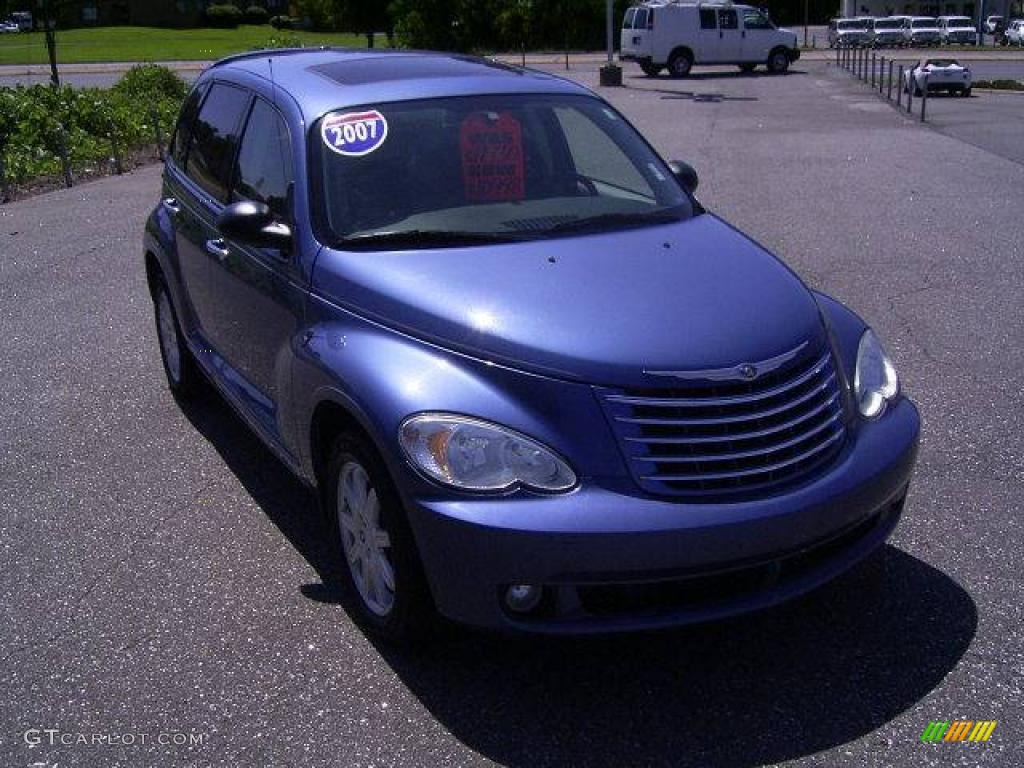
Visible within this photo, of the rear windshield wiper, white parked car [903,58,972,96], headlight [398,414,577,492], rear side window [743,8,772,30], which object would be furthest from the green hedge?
rear side window [743,8,772,30]

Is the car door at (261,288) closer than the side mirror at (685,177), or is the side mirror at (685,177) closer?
the car door at (261,288)

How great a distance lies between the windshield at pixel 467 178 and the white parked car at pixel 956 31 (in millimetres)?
66959

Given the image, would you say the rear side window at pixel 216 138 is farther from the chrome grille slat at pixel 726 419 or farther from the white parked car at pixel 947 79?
the white parked car at pixel 947 79

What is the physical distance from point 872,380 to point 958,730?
121 centimetres

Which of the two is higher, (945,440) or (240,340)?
(240,340)

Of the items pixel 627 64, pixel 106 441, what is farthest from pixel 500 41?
pixel 106 441

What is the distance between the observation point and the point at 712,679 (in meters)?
3.76

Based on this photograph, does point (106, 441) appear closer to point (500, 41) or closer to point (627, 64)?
point (627, 64)

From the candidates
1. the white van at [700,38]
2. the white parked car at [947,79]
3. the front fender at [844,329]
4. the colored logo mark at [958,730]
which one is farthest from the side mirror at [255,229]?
the white van at [700,38]

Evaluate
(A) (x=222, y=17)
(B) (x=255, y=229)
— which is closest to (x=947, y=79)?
(B) (x=255, y=229)

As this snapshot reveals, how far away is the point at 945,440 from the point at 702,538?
2760mm

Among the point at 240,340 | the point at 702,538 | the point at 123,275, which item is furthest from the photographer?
the point at 123,275

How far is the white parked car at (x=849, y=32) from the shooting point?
195 ft

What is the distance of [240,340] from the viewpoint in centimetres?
518
